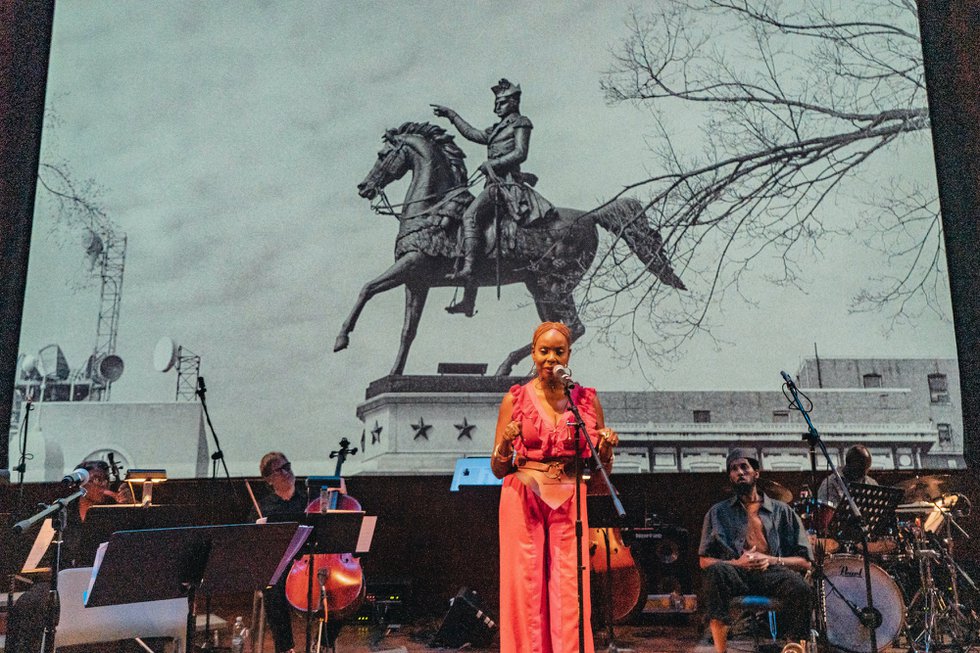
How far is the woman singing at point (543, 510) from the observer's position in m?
3.63

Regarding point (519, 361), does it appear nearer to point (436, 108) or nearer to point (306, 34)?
point (436, 108)

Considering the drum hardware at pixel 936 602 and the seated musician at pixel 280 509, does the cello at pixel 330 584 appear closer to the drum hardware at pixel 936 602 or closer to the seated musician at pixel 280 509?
the seated musician at pixel 280 509

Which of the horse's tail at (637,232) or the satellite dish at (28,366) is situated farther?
the horse's tail at (637,232)

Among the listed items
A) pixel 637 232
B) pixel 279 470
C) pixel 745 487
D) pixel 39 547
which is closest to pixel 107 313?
pixel 279 470

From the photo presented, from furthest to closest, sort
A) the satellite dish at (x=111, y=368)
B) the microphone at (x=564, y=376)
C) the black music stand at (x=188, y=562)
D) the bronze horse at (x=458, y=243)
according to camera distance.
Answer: the bronze horse at (x=458, y=243), the satellite dish at (x=111, y=368), the microphone at (x=564, y=376), the black music stand at (x=188, y=562)

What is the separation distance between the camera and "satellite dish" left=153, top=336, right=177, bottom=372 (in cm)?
706

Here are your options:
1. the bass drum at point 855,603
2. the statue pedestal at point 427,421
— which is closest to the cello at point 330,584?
the statue pedestal at point 427,421

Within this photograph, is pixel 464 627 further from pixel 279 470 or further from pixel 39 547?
pixel 39 547

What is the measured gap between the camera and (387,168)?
7.47m

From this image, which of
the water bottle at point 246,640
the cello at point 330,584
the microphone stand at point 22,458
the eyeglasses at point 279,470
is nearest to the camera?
the cello at point 330,584

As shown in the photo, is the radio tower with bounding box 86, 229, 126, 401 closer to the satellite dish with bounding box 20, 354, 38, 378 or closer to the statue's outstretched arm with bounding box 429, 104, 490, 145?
the satellite dish with bounding box 20, 354, 38, 378

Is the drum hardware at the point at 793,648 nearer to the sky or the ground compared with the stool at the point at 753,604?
nearer to the ground

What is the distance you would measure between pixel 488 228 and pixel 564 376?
3.96 metres

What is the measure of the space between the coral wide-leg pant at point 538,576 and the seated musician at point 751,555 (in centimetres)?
160
